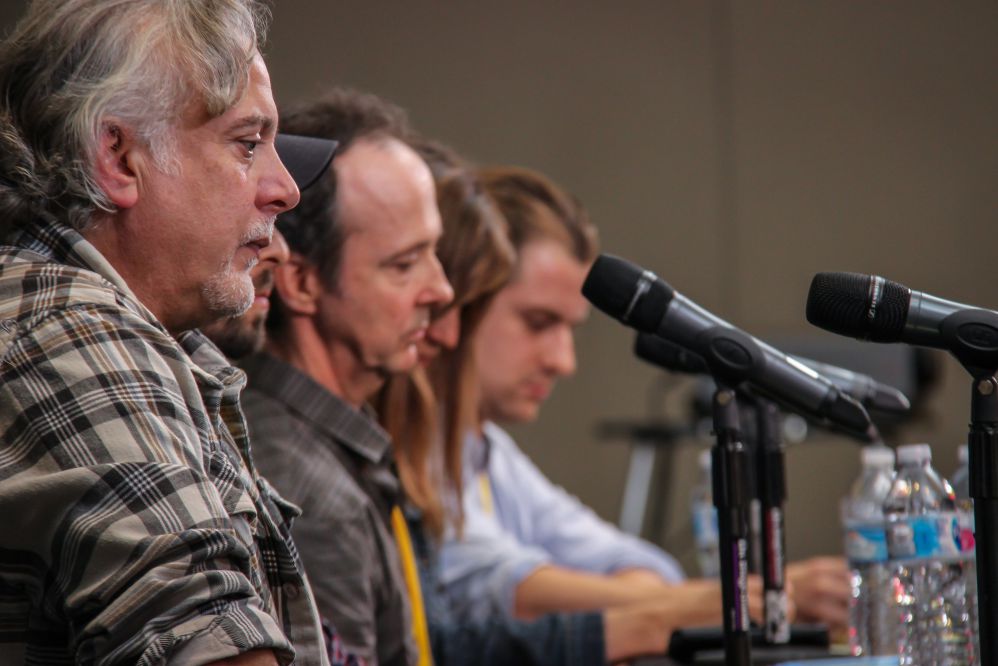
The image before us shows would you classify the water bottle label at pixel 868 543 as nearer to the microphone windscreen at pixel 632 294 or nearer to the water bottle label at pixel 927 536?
the water bottle label at pixel 927 536

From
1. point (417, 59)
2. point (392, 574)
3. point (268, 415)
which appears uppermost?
point (417, 59)

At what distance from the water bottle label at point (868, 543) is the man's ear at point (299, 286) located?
0.83m

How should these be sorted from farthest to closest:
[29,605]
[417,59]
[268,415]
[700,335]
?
1. [417,59]
2. [268,415]
3. [700,335]
4. [29,605]

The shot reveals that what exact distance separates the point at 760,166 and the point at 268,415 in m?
3.89

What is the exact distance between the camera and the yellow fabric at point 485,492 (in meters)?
2.67

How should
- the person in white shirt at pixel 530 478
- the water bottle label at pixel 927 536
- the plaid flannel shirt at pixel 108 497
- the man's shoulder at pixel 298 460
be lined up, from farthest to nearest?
the person in white shirt at pixel 530 478, the man's shoulder at pixel 298 460, the water bottle label at pixel 927 536, the plaid flannel shirt at pixel 108 497

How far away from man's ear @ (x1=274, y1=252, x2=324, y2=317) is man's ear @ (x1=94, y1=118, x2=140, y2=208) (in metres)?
0.69

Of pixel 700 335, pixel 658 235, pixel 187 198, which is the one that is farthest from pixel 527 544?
pixel 658 235

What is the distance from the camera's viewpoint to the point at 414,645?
1.76 metres

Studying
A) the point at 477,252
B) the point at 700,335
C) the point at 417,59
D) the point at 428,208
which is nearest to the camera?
the point at 700,335

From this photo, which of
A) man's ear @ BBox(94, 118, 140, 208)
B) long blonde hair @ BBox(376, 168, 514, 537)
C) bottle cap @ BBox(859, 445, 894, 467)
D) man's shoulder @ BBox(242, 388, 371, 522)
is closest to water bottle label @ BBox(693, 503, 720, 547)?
long blonde hair @ BBox(376, 168, 514, 537)

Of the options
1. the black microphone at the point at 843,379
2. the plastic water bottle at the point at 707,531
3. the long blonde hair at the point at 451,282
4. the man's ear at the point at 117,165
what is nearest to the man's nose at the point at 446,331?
the long blonde hair at the point at 451,282

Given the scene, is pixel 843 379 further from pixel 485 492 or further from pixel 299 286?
pixel 485 492

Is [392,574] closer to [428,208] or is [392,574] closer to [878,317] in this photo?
[428,208]
